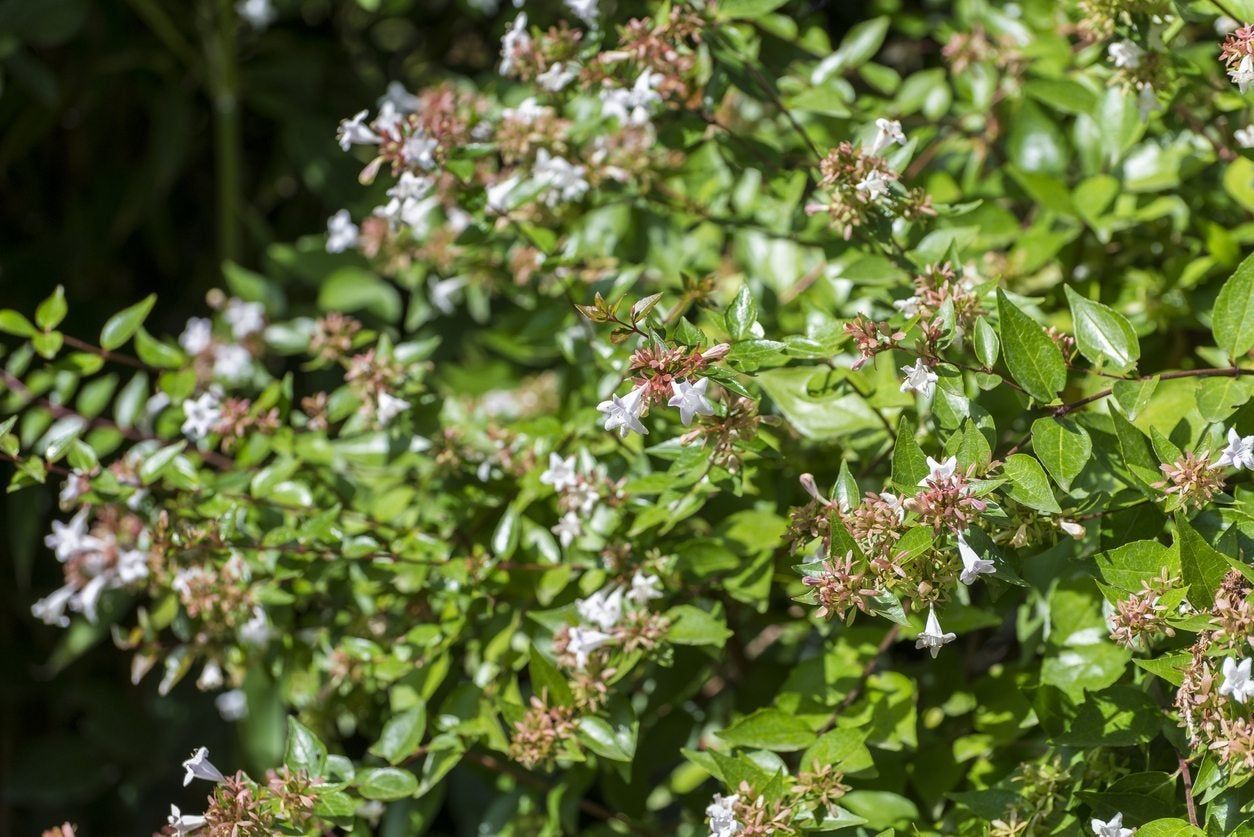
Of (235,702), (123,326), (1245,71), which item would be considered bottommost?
(235,702)

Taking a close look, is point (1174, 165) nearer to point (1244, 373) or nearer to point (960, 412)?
point (1244, 373)

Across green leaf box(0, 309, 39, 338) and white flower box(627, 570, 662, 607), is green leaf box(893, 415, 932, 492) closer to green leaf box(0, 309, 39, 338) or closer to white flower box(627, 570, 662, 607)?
white flower box(627, 570, 662, 607)

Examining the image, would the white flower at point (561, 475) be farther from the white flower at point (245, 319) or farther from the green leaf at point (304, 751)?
the white flower at point (245, 319)

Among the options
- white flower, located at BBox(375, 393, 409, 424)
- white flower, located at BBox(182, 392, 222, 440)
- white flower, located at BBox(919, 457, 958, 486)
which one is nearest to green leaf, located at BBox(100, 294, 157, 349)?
white flower, located at BBox(182, 392, 222, 440)

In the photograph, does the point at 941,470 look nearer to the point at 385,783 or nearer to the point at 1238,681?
the point at 1238,681

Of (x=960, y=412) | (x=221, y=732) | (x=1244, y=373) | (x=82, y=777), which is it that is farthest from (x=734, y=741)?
(x=82, y=777)

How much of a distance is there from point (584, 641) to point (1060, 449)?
0.57 meters

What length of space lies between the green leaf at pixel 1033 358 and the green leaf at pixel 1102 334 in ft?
0.20

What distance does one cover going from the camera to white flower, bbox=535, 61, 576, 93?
1496mm

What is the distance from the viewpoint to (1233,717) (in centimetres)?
108

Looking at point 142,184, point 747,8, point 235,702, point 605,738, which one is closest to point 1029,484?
point 605,738

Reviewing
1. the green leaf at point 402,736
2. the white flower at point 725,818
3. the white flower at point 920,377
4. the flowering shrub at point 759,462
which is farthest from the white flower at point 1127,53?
the green leaf at point 402,736

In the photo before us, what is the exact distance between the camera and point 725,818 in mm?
1206

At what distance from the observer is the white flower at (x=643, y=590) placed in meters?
1.41
